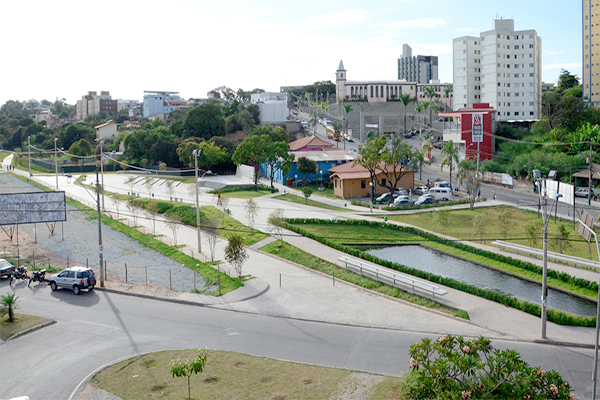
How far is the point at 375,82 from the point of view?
520 feet

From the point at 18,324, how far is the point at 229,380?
12.1 meters

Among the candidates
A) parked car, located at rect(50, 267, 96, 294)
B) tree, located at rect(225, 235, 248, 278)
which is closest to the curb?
parked car, located at rect(50, 267, 96, 294)

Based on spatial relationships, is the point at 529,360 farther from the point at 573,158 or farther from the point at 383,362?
the point at 573,158

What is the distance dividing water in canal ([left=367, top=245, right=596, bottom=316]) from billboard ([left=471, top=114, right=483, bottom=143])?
41329 millimetres

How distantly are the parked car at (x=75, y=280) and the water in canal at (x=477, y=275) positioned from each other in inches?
780

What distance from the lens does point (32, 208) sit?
42.1 meters

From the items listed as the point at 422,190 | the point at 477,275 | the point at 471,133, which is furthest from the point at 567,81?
the point at 477,275

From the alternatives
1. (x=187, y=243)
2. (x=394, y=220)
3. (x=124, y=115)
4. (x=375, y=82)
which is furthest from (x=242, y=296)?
(x=124, y=115)

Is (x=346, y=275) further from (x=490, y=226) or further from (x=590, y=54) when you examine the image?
(x=590, y=54)

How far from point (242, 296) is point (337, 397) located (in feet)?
39.7

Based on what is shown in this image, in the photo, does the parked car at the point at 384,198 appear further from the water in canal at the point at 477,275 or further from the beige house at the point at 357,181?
the water in canal at the point at 477,275

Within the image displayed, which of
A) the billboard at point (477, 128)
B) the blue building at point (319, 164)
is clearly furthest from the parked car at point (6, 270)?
the billboard at point (477, 128)

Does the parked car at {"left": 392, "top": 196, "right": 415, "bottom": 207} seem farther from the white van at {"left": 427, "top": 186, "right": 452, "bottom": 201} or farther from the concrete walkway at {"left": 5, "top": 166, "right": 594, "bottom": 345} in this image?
the concrete walkway at {"left": 5, "top": 166, "right": 594, "bottom": 345}

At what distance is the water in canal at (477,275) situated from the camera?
28609mm
